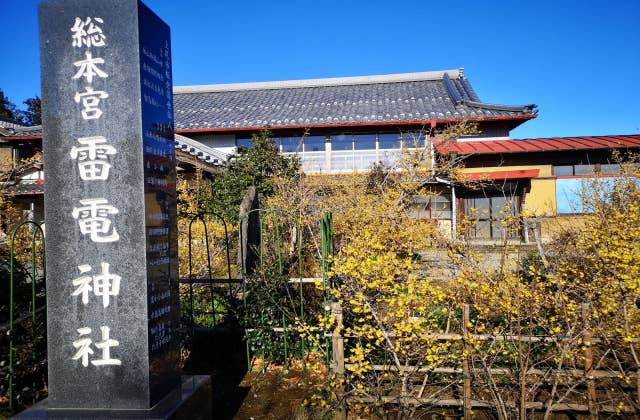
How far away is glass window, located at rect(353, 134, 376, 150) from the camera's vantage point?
47.9 ft

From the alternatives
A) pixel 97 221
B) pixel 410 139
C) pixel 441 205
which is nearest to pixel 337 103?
pixel 410 139

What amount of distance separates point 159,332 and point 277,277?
175cm

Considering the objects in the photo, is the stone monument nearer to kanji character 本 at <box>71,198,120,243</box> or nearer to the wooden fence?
kanji character 本 at <box>71,198,120,243</box>

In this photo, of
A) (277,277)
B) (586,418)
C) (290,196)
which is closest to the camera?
(586,418)

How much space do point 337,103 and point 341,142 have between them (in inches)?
127

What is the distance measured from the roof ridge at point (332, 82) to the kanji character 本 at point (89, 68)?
18.4 metres

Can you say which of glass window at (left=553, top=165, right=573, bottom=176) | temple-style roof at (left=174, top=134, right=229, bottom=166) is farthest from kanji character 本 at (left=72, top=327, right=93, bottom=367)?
glass window at (left=553, top=165, right=573, bottom=176)

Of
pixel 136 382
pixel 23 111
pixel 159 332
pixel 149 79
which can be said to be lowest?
pixel 136 382

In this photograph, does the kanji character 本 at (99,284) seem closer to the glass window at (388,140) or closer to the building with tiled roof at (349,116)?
the building with tiled roof at (349,116)

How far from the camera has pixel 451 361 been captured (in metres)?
3.26

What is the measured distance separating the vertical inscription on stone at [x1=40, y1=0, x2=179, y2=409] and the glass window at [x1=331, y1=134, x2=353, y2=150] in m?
12.4

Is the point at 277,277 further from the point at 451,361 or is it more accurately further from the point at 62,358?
the point at 62,358

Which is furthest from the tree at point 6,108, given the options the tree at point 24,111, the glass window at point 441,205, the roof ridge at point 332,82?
the glass window at point 441,205

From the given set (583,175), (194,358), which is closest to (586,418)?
(194,358)
